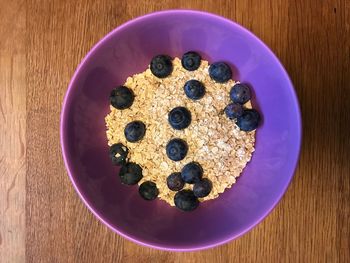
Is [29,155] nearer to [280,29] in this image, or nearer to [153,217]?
[153,217]

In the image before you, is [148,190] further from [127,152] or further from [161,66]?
[161,66]

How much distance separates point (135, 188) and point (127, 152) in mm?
70

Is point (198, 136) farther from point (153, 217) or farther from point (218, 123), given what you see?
point (153, 217)

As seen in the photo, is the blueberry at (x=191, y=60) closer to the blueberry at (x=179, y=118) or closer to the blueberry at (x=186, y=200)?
the blueberry at (x=179, y=118)

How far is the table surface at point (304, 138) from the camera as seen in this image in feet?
2.65

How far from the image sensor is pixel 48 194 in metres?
0.82

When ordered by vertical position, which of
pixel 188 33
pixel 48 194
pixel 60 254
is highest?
pixel 188 33

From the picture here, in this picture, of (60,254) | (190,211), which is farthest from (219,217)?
(60,254)

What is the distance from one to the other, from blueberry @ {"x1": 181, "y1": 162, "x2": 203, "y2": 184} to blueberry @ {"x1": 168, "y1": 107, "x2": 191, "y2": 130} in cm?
7

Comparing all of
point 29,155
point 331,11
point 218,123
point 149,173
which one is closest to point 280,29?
point 331,11

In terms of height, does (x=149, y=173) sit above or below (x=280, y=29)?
below

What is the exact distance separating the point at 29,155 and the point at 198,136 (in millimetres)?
318

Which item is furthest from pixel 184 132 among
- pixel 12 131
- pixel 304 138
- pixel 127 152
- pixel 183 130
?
pixel 12 131

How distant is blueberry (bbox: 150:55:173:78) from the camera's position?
0.77m
